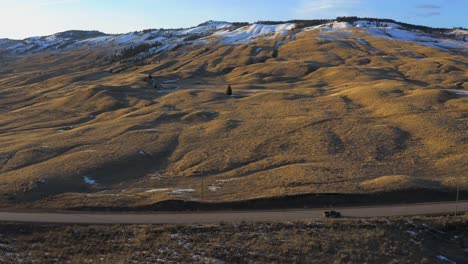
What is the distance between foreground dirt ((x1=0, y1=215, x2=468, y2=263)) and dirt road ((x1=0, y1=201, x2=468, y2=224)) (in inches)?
65.6

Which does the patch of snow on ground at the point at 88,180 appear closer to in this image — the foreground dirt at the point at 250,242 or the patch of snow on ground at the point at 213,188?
the patch of snow on ground at the point at 213,188

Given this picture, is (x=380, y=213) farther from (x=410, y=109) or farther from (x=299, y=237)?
(x=410, y=109)

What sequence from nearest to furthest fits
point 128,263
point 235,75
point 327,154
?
point 128,263
point 327,154
point 235,75

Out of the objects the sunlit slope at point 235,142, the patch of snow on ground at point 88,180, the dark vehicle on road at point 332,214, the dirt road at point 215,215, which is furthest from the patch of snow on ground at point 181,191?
the dark vehicle on road at point 332,214

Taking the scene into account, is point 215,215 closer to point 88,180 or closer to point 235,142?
point 88,180

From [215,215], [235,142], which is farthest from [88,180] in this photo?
[235,142]

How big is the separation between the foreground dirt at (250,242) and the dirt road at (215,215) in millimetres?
1667

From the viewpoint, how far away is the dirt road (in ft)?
104

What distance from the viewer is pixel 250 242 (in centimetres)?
2664

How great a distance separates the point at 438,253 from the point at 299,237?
8660mm

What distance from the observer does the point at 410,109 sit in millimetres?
69375

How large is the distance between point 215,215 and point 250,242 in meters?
6.80

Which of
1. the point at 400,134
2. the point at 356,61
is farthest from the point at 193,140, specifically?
the point at 356,61

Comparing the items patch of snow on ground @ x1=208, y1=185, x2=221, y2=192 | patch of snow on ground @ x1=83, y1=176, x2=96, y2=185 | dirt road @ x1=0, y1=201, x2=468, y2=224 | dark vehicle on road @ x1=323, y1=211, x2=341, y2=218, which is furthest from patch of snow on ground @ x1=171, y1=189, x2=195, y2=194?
dark vehicle on road @ x1=323, y1=211, x2=341, y2=218
